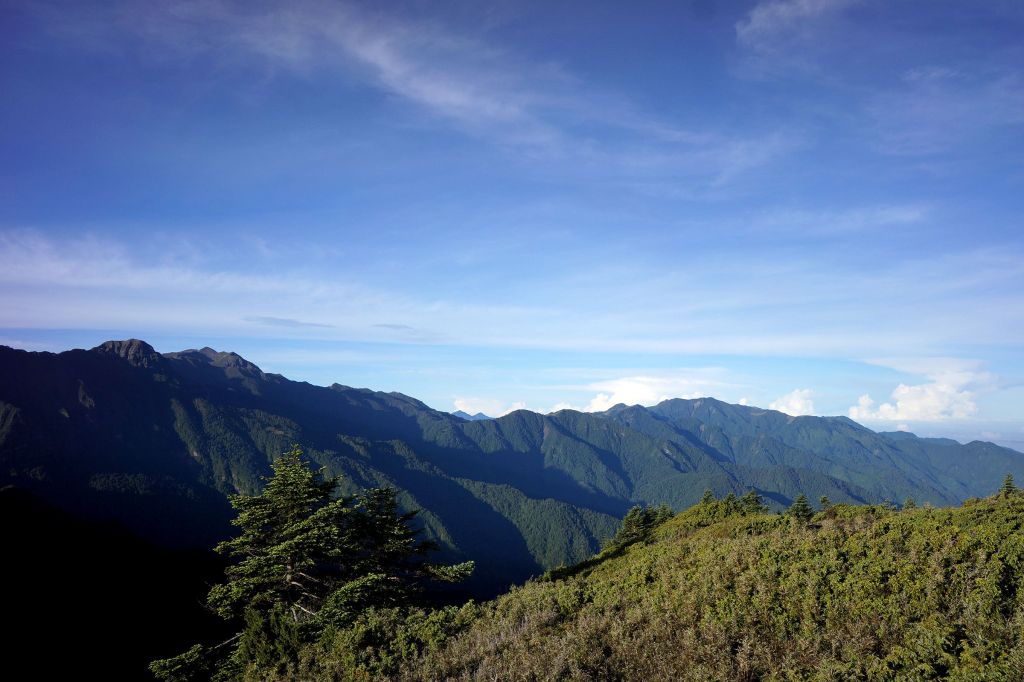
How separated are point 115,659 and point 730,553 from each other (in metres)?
82.3

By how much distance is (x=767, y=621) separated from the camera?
36.6 feet

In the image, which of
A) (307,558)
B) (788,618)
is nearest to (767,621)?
(788,618)

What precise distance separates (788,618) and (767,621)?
467mm

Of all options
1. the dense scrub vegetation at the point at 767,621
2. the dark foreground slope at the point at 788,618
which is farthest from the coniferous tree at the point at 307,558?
the dark foreground slope at the point at 788,618

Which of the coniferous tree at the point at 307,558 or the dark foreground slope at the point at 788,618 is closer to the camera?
the dark foreground slope at the point at 788,618

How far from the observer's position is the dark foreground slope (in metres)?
8.58

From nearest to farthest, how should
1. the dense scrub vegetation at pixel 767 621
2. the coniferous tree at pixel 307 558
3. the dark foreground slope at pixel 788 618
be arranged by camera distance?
1. the dark foreground slope at pixel 788 618
2. the dense scrub vegetation at pixel 767 621
3. the coniferous tree at pixel 307 558

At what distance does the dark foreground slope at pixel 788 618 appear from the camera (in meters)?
8.58

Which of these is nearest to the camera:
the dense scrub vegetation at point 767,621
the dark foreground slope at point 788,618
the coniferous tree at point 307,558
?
the dark foreground slope at point 788,618

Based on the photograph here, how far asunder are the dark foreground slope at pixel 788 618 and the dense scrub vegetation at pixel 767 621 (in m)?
0.04

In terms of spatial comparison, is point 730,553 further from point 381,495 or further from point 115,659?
point 115,659

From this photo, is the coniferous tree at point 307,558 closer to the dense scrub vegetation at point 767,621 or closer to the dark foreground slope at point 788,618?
the dense scrub vegetation at point 767,621

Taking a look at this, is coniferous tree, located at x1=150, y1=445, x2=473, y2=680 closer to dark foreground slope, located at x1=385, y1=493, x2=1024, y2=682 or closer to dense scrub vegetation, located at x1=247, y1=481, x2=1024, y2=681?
dense scrub vegetation, located at x1=247, y1=481, x2=1024, y2=681

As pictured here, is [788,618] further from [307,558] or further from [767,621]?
[307,558]
